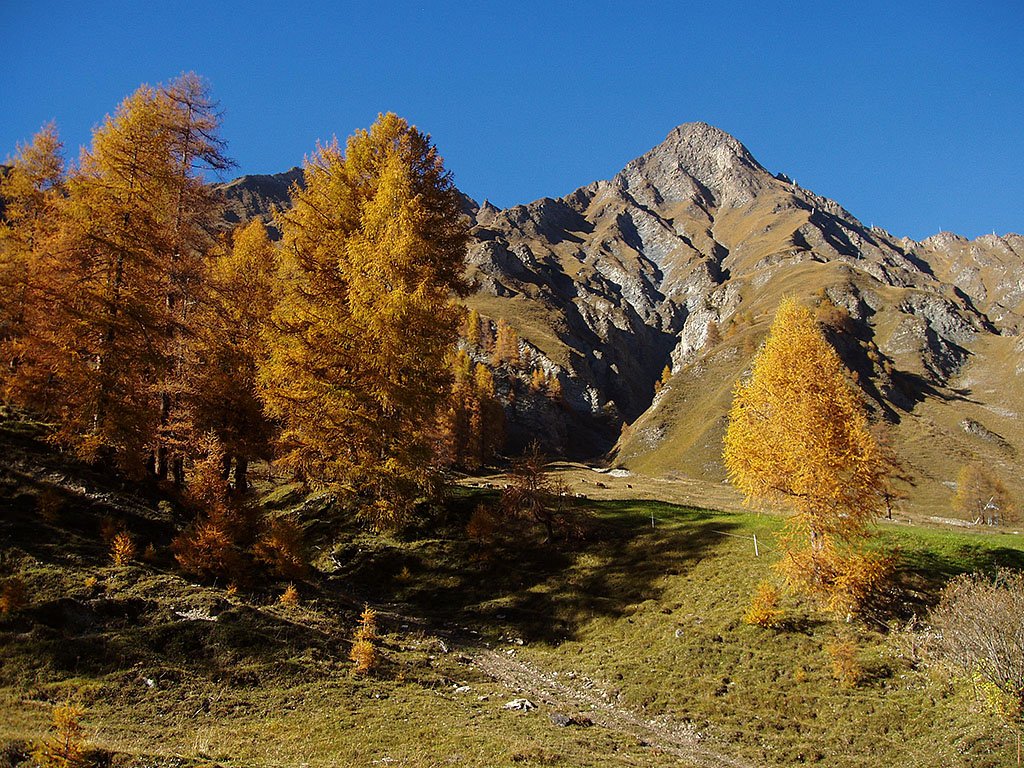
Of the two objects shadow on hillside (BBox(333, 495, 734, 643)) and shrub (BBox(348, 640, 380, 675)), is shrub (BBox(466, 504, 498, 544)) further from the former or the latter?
shrub (BBox(348, 640, 380, 675))

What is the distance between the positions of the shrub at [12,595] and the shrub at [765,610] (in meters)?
18.3

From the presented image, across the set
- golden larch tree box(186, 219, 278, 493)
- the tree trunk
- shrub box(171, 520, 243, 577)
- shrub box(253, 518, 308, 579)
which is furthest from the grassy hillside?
the tree trunk

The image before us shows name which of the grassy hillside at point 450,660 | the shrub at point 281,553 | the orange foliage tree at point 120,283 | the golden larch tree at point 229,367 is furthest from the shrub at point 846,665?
the orange foliage tree at point 120,283

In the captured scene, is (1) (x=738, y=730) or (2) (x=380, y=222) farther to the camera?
(2) (x=380, y=222)

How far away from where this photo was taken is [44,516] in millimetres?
15289

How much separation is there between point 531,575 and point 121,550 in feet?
42.4

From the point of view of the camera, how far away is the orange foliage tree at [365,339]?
1877 cm

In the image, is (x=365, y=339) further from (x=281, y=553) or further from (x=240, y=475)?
(x=240, y=475)

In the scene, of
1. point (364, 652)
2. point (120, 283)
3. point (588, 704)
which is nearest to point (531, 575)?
point (588, 704)

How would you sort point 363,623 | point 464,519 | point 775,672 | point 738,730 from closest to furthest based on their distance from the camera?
point 738,730
point 775,672
point 363,623
point 464,519

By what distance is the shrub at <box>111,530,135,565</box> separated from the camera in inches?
566

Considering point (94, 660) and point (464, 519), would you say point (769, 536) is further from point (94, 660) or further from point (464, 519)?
point (94, 660)

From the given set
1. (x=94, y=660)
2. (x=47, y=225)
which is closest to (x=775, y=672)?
(x=94, y=660)

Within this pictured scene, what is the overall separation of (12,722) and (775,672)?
15990 mm
